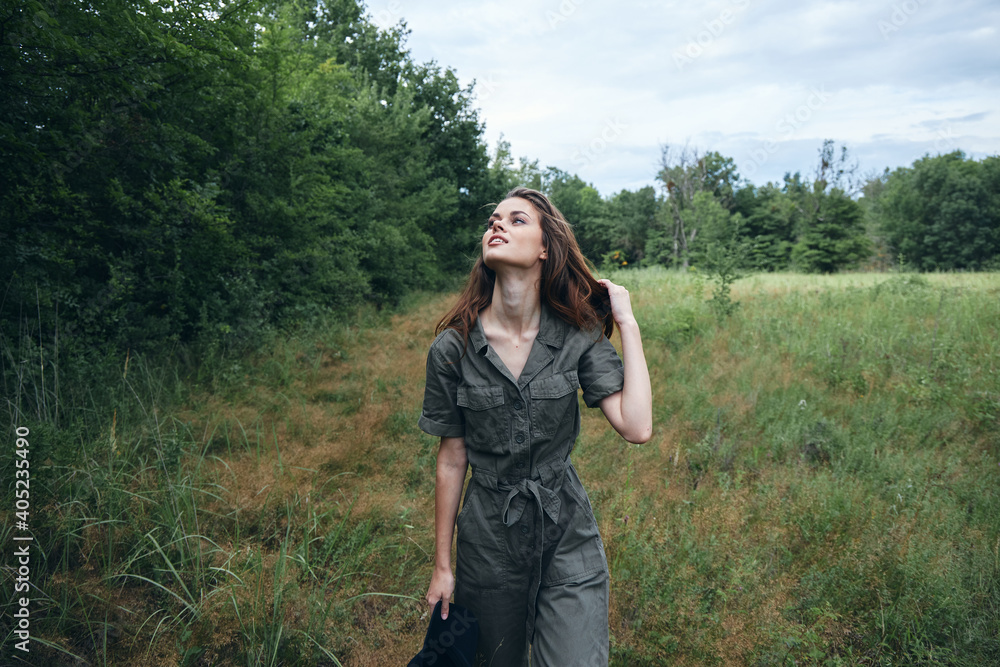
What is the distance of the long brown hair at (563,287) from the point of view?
1868 mm

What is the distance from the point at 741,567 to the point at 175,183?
6.18 meters

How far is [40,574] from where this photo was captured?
226cm

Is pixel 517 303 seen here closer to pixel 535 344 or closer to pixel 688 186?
pixel 535 344

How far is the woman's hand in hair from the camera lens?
5.60ft

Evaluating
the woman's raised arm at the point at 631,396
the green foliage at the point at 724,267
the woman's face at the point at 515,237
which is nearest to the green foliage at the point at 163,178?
the woman's face at the point at 515,237

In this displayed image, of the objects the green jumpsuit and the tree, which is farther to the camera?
the tree

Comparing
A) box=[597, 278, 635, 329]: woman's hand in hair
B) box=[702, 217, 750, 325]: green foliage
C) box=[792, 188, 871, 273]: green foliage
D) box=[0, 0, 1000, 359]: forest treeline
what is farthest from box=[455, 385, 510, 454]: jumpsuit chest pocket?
box=[792, 188, 871, 273]: green foliage

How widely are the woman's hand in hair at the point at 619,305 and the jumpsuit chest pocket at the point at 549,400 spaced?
0.25m

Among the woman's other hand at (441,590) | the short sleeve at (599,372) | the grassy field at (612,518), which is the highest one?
the short sleeve at (599,372)

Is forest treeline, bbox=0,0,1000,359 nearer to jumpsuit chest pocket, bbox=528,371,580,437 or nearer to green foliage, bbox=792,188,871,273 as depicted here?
jumpsuit chest pocket, bbox=528,371,580,437

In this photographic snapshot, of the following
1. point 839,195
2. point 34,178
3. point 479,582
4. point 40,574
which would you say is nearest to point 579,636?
point 479,582

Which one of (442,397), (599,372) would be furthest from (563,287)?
(442,397)

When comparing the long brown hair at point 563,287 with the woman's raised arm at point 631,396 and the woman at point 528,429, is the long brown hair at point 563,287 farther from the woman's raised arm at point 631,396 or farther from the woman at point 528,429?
the woman's raised arm at point 631,396

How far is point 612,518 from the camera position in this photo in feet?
11.4
